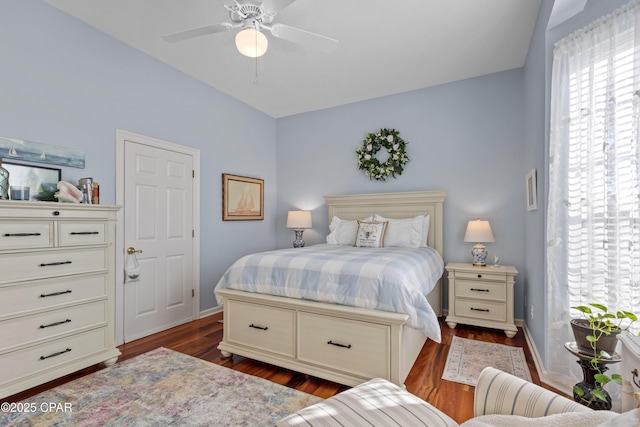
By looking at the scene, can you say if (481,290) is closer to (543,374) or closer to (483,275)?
(483,275)

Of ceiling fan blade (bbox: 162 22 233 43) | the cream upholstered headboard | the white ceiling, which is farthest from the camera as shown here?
the cream upholstered headboard

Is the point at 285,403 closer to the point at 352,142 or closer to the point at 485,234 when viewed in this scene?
the point at 485,234

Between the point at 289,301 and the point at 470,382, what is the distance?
141 cm

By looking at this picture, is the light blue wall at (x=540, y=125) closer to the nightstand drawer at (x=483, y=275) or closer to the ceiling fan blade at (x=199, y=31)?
the nightstand drawer at (x=483, y=275)

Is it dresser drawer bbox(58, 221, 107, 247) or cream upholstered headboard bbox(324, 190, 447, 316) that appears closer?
dresser drawer bbox(58, 221, 107, 247)

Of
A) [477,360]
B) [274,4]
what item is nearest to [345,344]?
[477,360]

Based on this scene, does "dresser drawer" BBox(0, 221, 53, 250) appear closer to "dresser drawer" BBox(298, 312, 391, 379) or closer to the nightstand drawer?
"dresser drawer" BBox(298, 312, 391, 379)

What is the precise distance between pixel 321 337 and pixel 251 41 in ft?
6.88

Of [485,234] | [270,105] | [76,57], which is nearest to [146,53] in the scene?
[76,57]

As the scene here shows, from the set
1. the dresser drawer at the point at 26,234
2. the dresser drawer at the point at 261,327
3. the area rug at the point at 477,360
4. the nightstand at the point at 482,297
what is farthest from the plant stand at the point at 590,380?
the dresser drawer at the point at 26,234

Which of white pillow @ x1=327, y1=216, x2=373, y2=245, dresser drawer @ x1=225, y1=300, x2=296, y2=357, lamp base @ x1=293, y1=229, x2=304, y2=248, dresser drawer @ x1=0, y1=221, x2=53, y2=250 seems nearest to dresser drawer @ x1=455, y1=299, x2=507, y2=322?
white pillow @ x1=327, y1=216, x2=373, y2=245

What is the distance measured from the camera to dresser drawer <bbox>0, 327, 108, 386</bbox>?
1.92 m

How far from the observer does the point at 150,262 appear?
323cm

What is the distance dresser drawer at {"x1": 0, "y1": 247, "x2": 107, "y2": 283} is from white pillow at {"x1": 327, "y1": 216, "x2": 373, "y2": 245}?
98.2 inches
